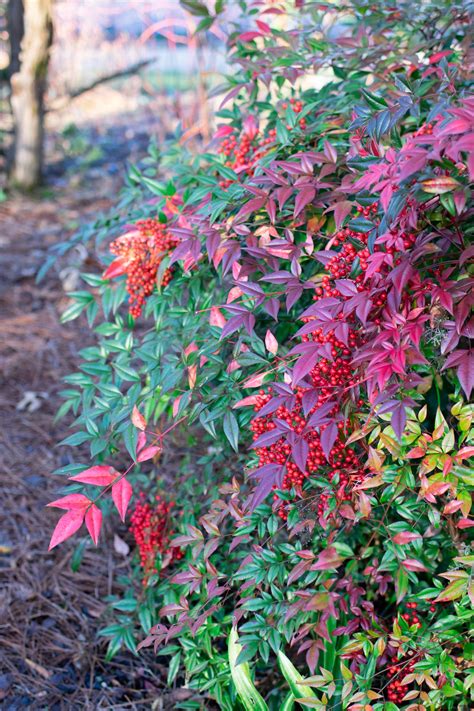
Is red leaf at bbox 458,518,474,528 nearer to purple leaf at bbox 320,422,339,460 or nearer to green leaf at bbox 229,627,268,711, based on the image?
purple leaf at bbox 320,422,339,460

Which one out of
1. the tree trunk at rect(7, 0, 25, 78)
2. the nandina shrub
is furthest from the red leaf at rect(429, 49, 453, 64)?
the tree trunk at rect(7, 0, 25, 78)

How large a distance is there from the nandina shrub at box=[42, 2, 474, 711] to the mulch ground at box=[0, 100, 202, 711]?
13 centimetres

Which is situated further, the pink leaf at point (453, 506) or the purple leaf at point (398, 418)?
the pink leaf at point (453, 506)

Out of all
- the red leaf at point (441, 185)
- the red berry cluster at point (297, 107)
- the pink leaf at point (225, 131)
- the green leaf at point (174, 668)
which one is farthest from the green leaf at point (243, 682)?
the pink leaf at point (225, 131)

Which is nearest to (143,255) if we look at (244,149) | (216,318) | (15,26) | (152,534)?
(216,318)

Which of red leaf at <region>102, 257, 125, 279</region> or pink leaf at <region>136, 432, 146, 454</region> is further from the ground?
red leaf at <region>102, 257, 125, 279</region>

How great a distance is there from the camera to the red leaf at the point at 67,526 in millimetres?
1180

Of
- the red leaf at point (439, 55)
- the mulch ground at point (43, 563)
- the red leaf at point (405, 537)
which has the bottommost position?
the mulch ground at point (43, 563)

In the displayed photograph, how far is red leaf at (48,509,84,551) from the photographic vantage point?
3.87 feet

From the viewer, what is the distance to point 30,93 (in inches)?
192

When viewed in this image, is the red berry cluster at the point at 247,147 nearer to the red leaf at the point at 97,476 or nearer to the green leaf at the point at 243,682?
the red leaf at the point at 97,476

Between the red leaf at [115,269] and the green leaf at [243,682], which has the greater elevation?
the red leaf at [115,269]

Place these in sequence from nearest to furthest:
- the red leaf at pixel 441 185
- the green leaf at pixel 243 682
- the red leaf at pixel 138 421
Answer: the red leaf at pixel 441 185, the red leaf at pixel 138 421, the green leaf at pixel 243 682

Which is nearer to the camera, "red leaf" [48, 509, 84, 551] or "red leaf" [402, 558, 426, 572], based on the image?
"red leaf" [48, 509, 84, 551]
